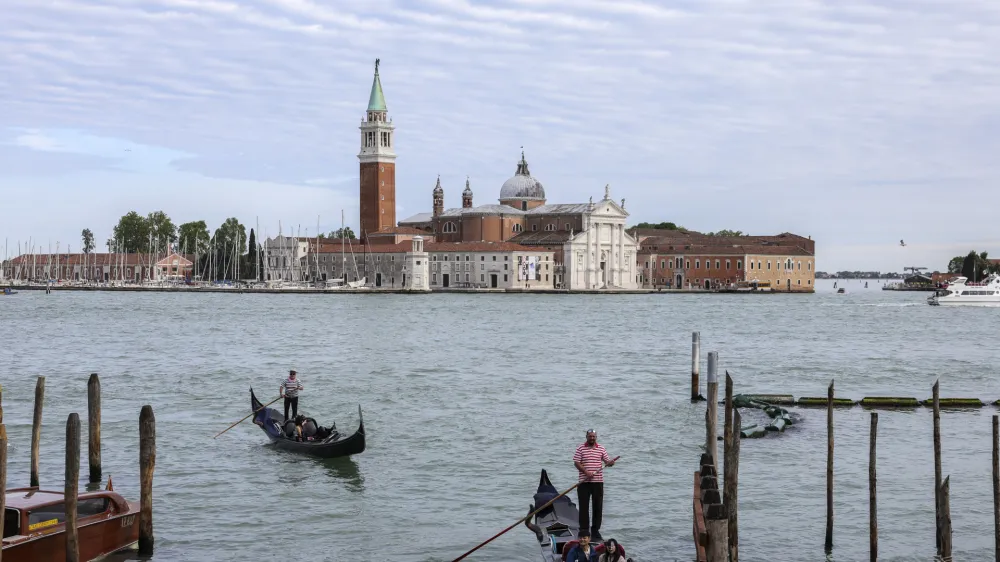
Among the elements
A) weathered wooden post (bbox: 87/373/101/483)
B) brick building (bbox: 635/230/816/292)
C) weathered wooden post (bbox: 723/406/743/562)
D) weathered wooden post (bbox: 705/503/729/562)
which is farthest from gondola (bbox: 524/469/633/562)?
brick building (bbox: 635/230/816/292)

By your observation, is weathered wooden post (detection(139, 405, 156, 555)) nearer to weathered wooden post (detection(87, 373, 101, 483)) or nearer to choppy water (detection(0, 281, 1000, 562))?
choppy water (detection(0, 281, 1000, 562))

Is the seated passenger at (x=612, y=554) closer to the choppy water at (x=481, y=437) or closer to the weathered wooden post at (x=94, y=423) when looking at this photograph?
the choppy water at (x=481, y=437)

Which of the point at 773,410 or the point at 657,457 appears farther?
the point at 773,410

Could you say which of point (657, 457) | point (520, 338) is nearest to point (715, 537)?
point (657, 457)

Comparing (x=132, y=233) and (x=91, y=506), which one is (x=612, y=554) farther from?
(x=132, y=233)

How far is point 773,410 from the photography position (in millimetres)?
19516

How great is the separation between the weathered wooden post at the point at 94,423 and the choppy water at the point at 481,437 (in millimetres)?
659

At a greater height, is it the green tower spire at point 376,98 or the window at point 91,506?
the green tower spire at point 376,98

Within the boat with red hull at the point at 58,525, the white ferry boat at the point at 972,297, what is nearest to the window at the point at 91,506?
the boat with red hull at the point at 58,525

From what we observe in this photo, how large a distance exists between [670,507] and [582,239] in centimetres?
8269

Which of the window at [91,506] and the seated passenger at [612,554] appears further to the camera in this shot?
the window at [91,506]

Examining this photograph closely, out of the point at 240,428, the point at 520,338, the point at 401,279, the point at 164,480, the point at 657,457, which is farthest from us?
the point at 401,279

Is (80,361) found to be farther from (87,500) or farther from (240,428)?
(87,500)

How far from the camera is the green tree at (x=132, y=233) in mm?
109500
